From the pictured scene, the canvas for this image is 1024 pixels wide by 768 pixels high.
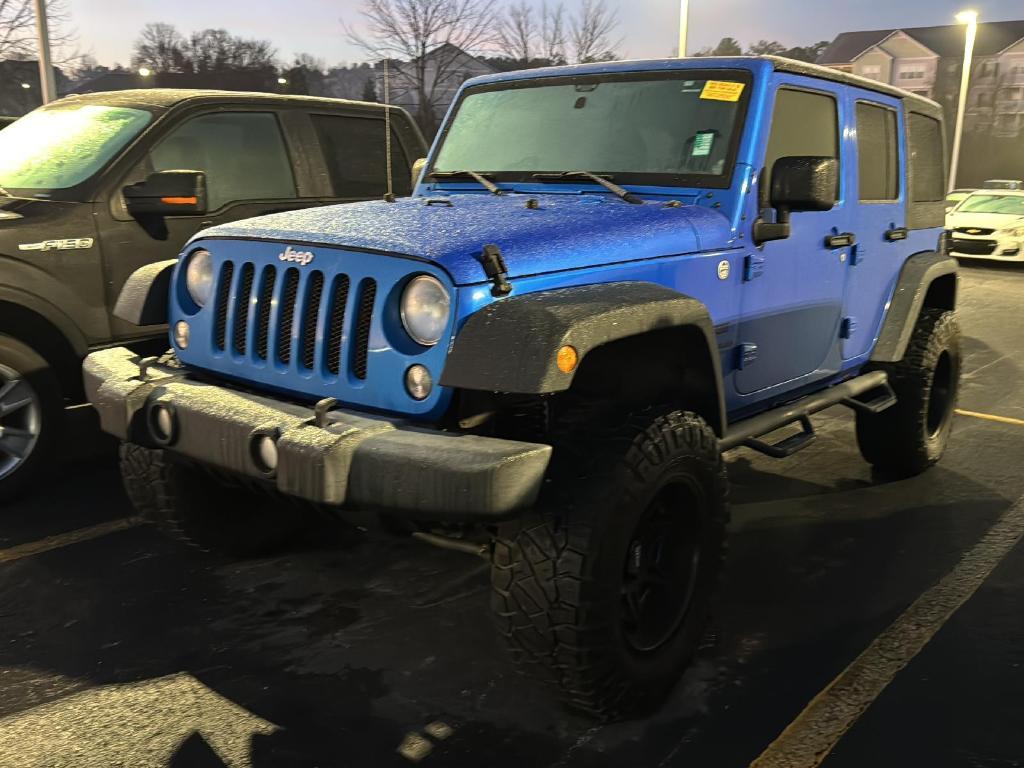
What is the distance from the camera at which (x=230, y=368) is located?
9.62 feet

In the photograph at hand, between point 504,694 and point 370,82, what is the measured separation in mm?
19042

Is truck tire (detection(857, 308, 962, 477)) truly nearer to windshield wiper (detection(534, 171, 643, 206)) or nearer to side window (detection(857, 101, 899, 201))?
side window (detection(857, 101, 899, 201))

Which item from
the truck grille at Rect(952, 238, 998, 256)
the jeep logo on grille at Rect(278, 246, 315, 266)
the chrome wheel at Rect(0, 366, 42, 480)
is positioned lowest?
the truck grille at Rect(952, 238, 998, 256)

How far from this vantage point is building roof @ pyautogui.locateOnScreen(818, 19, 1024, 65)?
5684cm

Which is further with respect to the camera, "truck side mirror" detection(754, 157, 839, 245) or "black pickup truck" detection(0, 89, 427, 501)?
"black pickup truck" detection(0, 89, 427, 501)

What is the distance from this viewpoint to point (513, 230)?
2.72 meters

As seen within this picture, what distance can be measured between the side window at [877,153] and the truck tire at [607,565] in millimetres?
2029

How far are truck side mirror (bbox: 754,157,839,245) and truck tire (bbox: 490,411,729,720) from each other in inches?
37.7

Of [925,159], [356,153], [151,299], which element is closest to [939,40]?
[925,159]

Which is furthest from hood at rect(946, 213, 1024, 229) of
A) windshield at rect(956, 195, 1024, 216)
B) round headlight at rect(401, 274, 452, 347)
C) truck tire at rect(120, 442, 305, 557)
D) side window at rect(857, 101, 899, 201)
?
round headlight at rect(401, 274, 452, 347)

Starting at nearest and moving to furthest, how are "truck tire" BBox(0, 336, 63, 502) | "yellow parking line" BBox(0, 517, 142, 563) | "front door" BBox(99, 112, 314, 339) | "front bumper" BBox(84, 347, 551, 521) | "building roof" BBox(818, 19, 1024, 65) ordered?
"front bumper" BBox(84, 347, 551, 521), "yellow parking line" BBox(0, 517, 142, 563), "truck tire" BBox(0, 336, 63, 502), "front door" BBox(99, 112, 314, 339), "building roof" BBox(818, 19, 1024, 65)

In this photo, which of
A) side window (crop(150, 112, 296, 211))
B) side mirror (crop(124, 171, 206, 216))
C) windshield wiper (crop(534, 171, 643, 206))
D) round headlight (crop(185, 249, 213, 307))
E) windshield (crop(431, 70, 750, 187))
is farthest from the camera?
side window (crop(150, 112, 296, 211))

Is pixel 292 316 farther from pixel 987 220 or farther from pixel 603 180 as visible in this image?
pixel 987 220

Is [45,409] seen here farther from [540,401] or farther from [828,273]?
[828,273]
